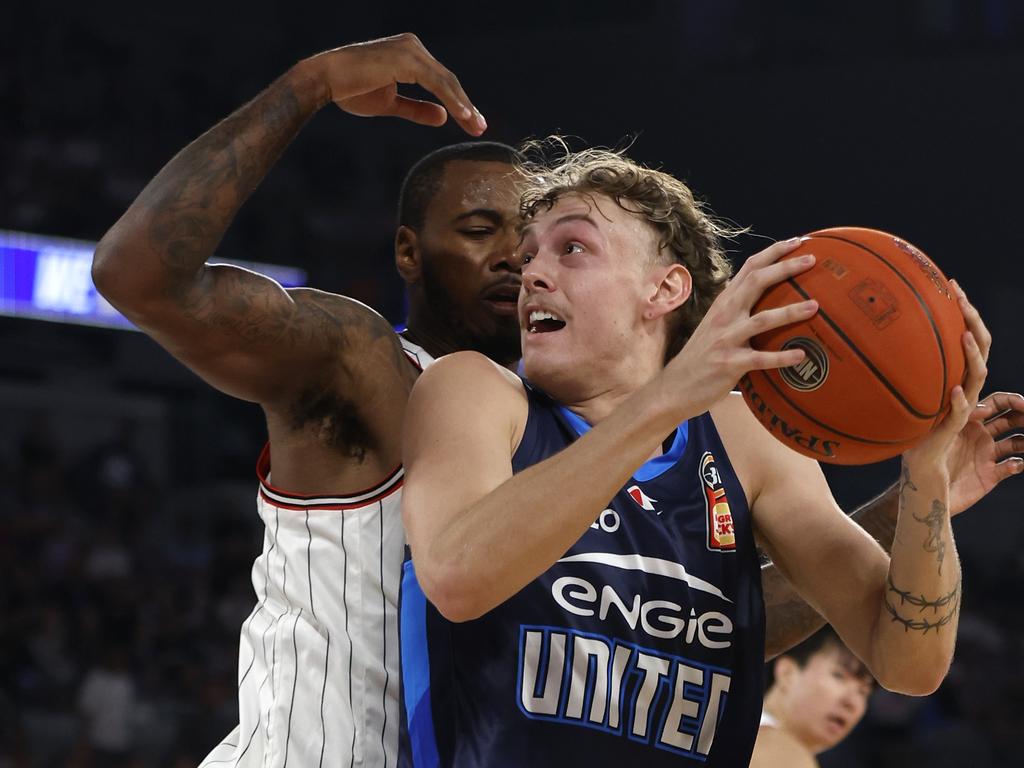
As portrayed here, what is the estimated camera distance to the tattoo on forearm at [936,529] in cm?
227

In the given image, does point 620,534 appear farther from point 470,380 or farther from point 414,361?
point 414,361

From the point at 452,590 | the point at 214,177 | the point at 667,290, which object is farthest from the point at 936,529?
the point at 214,177

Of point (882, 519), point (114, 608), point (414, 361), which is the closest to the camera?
point (414, 361)

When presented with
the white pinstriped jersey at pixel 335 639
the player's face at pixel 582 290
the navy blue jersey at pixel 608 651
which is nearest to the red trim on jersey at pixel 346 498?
the white pinstriped jersey at pixel 335 639

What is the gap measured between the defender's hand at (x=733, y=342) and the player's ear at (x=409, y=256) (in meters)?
1.11

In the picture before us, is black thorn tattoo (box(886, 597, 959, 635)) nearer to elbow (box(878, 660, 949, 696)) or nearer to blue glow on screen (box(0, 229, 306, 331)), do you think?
elbow (box(878, 660, 949, 696))

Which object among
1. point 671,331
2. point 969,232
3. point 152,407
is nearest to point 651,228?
point 671,331

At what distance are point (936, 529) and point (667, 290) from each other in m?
0.61

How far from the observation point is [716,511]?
2385 millimetres

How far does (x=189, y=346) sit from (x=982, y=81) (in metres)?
12.3

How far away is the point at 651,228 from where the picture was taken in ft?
8.06

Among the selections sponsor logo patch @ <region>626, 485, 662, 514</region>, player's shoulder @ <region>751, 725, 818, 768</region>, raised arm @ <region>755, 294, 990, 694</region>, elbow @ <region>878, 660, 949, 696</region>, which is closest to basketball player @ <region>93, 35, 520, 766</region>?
sponsor logo patch @ <region>626, 485, 662, 514</region>

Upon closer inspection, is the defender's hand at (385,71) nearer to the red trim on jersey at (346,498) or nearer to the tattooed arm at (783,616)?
the red trim on jersey at (346,498)

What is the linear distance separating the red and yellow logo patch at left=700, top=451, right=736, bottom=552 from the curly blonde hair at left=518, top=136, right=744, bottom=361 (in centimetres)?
24
